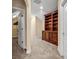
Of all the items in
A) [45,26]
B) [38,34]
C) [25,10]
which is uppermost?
[25,10]
